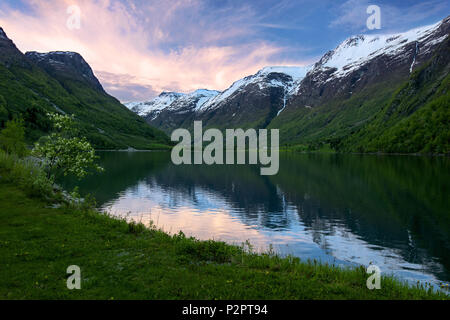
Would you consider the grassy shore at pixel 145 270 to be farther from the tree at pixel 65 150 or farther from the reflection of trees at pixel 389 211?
the reflection of trees at pixel 389 211

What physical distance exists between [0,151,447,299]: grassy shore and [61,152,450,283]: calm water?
10.7m

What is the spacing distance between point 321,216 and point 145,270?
110ft

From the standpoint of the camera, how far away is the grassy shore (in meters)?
11.6

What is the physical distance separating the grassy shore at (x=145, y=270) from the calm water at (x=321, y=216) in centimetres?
1071

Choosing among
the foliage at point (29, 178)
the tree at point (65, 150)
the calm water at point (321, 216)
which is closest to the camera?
the calm water at point (321, 216)

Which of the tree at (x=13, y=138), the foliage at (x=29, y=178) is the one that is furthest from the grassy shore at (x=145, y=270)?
the tree at (x=13, y=138)

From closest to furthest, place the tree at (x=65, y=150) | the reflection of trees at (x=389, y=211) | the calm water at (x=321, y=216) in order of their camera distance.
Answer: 1. the calm water at (x=321, y=216)
2. the reflection of trees at (x=389, y=211)
3. the tree at (x=65, y=150)

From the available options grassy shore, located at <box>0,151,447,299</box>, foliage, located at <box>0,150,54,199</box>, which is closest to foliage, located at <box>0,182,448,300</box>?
grassy shore, located at <box>0,151,447,299</box>

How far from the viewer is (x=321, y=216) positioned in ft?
137

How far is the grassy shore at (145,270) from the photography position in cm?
1165

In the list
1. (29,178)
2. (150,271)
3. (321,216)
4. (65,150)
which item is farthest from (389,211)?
(29,178)

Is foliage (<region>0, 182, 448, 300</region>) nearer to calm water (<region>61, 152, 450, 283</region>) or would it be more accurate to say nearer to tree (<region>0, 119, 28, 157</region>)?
calm water (<region>61, 152, 450, 283</region>)

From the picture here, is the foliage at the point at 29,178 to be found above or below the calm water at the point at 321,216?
above
